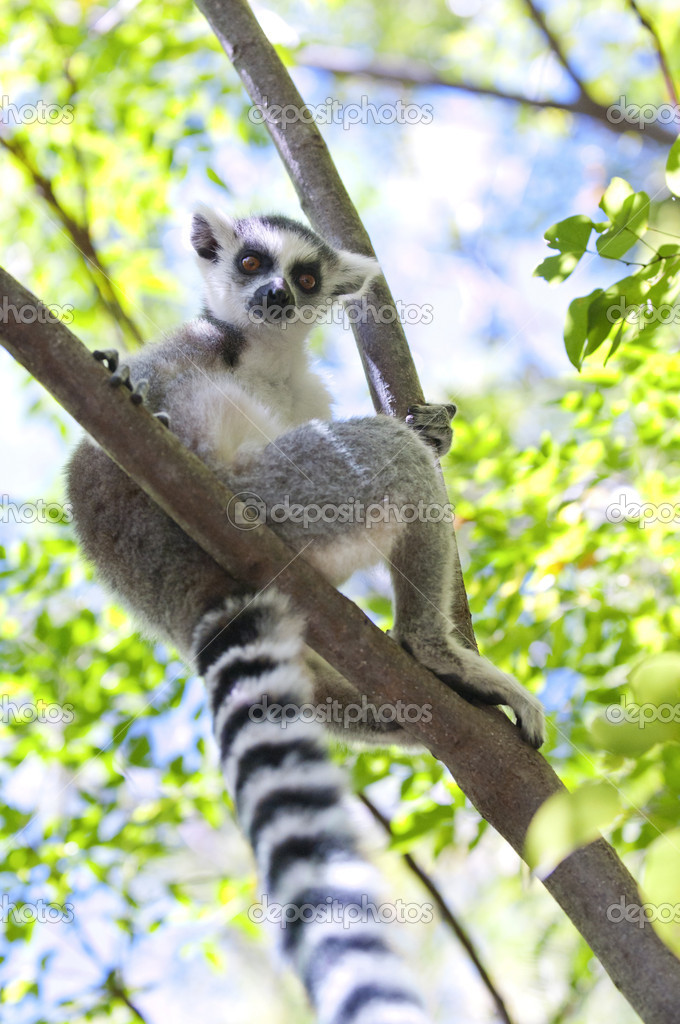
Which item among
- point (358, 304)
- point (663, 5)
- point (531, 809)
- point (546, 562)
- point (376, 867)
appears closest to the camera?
point (376, 867)

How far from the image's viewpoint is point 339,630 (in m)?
2.86

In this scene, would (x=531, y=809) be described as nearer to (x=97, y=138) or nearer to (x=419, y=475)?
(x=419, y=475)

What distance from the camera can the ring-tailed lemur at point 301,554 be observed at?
7.22 feet

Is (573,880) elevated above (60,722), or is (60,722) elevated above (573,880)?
(60,722)

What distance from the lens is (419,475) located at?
3.43 meters

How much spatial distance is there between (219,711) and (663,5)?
287 inches

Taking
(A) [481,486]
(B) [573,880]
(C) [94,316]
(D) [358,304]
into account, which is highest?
(C) [94,316]

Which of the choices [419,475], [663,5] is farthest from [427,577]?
[663,5]
